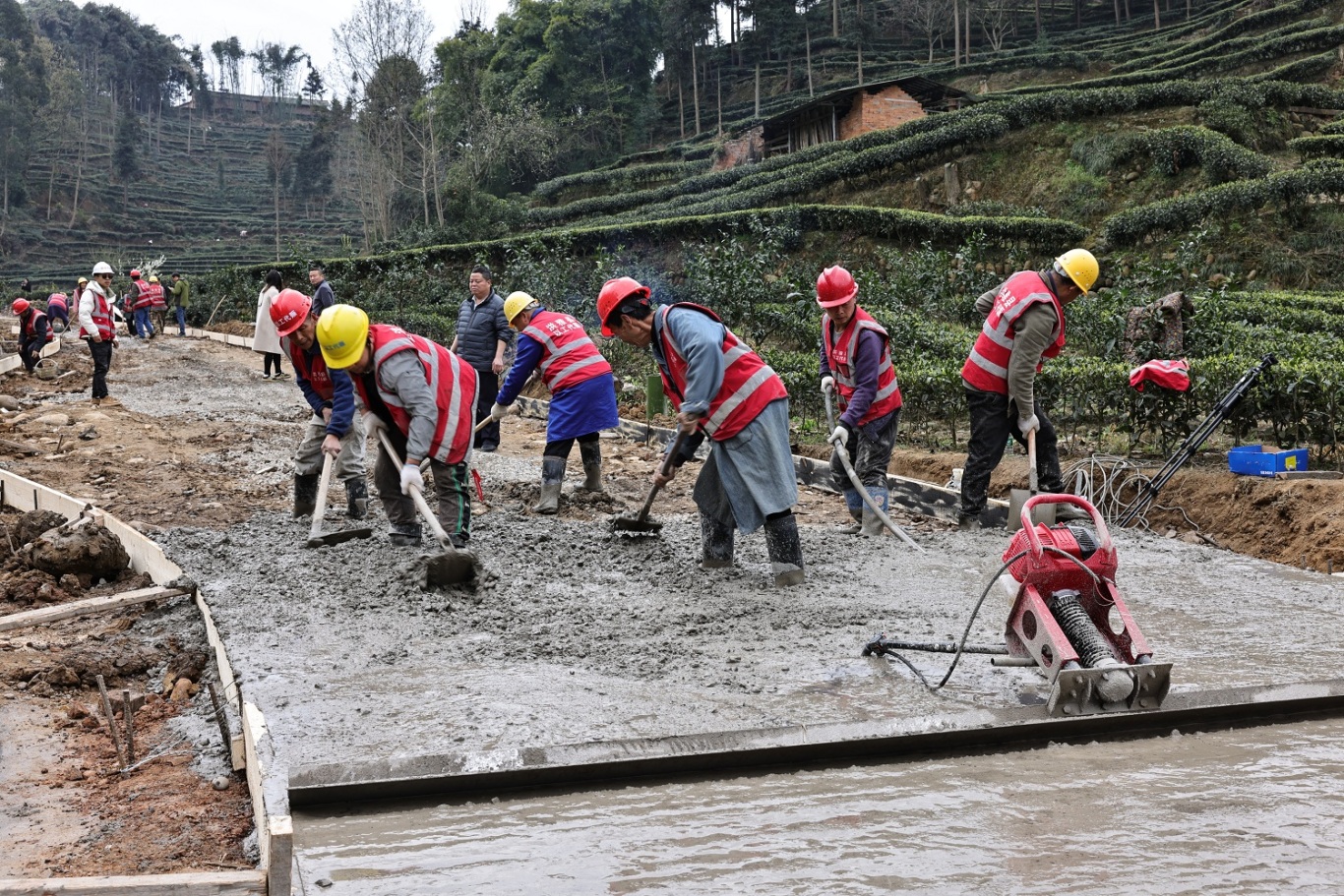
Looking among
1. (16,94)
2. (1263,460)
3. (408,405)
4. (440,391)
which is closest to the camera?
(408,405)

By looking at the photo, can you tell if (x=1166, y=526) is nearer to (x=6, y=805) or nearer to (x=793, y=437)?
(x=793, y=437)

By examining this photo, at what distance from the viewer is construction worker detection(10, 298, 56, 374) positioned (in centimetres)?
1558

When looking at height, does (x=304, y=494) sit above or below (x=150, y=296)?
below

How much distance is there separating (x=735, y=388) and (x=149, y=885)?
10.9ft

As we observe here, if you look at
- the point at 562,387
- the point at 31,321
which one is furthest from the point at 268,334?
the point at 562,387

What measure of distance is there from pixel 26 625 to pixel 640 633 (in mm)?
2975

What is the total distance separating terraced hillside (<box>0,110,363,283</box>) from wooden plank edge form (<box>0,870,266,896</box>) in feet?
136

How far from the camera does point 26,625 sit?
518 centimetres

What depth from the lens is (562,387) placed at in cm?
748

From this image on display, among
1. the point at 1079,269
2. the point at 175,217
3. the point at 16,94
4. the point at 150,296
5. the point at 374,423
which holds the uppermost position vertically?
the point at 16,94

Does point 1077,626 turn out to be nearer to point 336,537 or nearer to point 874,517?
point 874,517

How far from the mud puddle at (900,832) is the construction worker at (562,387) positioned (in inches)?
178

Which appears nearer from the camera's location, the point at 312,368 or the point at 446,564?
the point at 446,564

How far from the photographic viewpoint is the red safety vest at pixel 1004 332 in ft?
20.4
